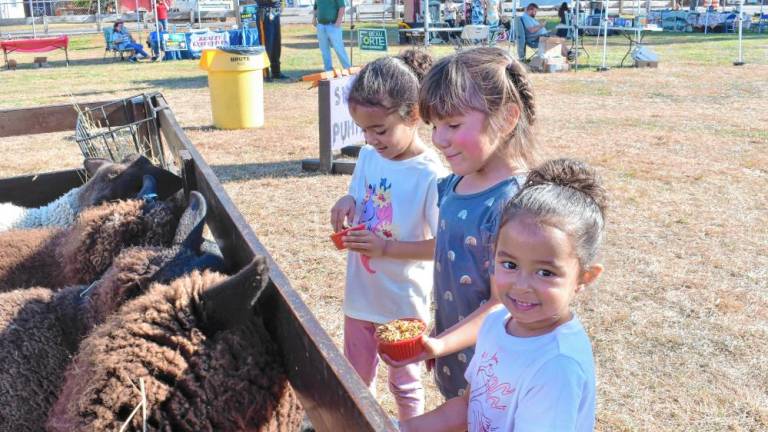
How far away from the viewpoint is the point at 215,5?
3503 cm

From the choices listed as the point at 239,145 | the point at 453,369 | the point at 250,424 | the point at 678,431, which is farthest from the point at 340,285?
the point at 239,145

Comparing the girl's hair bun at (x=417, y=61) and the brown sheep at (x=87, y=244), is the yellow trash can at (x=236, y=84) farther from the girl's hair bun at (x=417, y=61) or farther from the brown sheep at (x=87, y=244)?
the girl's hair bun at (x=417, y=61)

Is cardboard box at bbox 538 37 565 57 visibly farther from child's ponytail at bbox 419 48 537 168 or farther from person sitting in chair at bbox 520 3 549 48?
child's ponytail at bbox 419 48 537 168

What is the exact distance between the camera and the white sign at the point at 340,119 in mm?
8219

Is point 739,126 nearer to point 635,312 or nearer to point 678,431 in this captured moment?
point 635,312

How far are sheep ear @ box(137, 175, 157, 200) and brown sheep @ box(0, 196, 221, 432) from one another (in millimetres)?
704

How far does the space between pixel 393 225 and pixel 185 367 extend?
1.23 meters

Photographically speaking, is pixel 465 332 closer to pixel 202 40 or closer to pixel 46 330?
pixel 46 330

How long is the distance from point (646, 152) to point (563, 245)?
8.40m

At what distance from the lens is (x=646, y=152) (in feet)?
31.1

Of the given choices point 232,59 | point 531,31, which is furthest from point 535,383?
point 531,31

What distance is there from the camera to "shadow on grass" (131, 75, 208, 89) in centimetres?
1697

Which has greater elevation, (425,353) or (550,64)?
(550,64)

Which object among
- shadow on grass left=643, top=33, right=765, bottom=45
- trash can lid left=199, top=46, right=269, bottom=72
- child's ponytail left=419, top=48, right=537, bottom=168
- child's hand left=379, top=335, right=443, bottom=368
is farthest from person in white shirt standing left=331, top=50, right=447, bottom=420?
shadow on grass left=643, top=33, right=765, bottom=45
